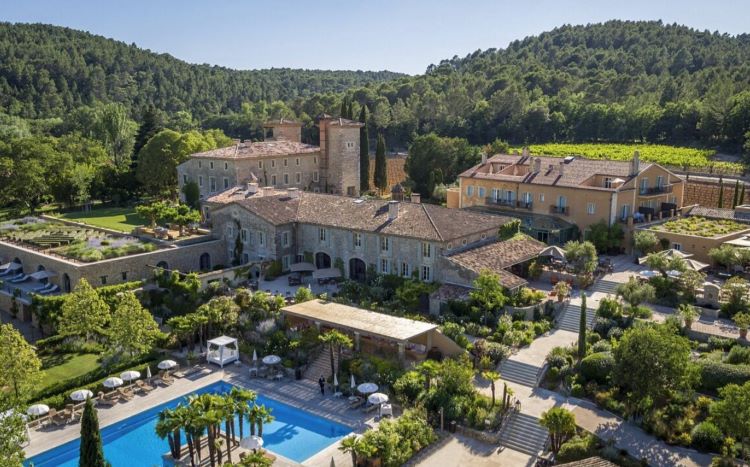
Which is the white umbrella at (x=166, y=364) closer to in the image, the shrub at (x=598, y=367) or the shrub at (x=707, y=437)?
the shrub at (x=598, y=367)

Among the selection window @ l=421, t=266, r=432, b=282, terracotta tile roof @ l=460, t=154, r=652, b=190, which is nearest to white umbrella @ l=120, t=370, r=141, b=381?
window @ l=421, t=266, r=432, b=282

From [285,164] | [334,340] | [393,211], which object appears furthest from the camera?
[285,164]

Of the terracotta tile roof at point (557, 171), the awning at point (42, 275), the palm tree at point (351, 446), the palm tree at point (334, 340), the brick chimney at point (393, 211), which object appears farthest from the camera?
the terracotta tile roof at point (557, 171)

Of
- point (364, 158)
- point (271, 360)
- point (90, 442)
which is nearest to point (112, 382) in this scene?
point (271, 360)

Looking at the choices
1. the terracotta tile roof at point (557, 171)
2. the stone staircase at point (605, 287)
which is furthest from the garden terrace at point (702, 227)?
the stone staircase at point (605, 287)

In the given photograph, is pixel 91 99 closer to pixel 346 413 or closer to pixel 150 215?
pixel 150 215

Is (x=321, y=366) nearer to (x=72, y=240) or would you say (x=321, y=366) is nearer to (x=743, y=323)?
(x=743, y=323)

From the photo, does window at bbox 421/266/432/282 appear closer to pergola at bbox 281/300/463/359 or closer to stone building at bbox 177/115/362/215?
pergola at bbox 281/300/463/359
